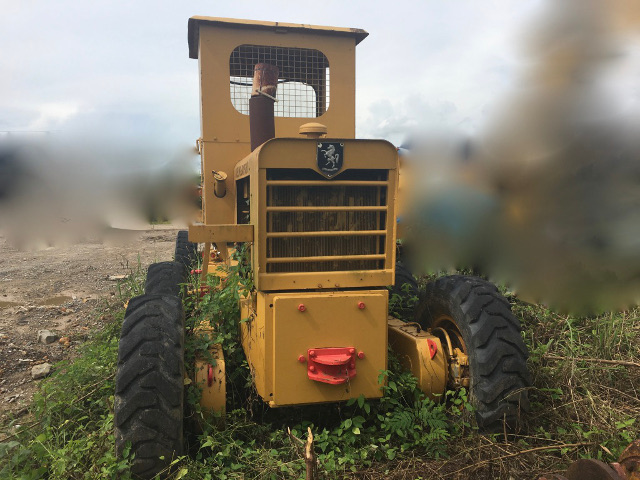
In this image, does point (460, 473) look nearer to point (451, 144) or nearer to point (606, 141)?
point (606, 141)

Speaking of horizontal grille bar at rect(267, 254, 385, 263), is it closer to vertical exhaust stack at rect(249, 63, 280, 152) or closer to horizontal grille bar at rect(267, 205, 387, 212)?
horizontal grille bar at rect(267, 205, 387, 212)

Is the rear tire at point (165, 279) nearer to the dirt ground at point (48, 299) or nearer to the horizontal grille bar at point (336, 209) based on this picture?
the dirt ground at point (48, 299)

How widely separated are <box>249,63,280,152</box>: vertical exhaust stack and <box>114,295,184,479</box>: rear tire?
5.38 ft

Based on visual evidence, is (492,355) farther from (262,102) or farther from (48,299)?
(48,299)

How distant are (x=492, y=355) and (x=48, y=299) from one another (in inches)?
268

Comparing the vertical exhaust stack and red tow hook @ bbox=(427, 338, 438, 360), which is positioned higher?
the vertical exhaust stack

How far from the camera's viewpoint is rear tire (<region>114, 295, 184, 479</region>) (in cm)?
267

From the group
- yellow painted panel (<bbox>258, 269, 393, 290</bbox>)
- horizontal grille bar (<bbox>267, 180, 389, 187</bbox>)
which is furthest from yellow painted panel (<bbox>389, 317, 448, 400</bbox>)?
horizontal grille bar (<bbox>267, 180, 389, 187</bbox>)

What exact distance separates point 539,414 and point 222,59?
367cm

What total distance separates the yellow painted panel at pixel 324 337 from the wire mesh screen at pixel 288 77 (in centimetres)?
224

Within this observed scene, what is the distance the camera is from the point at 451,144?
3.43 meters

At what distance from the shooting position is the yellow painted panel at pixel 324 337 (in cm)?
300

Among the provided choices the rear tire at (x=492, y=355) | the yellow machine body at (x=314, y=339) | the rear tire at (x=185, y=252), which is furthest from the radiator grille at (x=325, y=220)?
the rear tire at (x=185, y=252)

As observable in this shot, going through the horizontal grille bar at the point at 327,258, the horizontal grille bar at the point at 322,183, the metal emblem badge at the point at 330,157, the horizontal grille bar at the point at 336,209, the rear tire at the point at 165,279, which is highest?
the metal emblem badge at the point at 330,157
